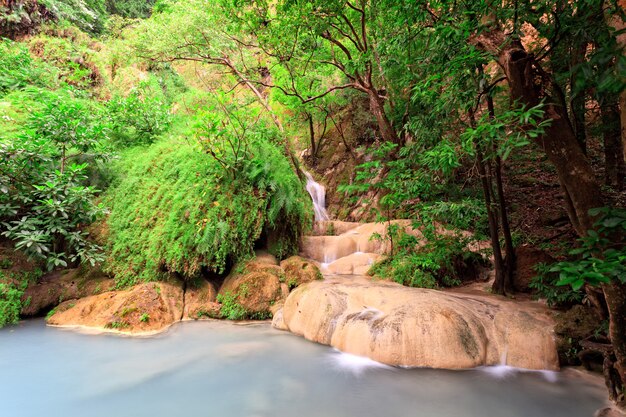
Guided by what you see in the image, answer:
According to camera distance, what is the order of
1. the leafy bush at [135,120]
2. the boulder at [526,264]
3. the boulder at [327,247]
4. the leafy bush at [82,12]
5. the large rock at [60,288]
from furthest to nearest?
1. the leafy bush at [82,12]
2. the boulder at [327,247]
3. the leafy bush at [135,120]
4. the large rock at [60,288]
5. the boulder at [526,264]

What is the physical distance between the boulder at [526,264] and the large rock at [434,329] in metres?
0.62

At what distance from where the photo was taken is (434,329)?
351 centimetres

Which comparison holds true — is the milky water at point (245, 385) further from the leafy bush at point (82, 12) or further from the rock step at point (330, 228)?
the leafy bush at point (82, 12)

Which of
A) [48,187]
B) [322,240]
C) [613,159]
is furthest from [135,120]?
[613,159]

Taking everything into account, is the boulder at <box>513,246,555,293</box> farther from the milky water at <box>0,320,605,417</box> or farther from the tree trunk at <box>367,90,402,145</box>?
the tree trunk at <box>367,90,402,145</box>

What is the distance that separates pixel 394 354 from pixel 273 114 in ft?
25.6

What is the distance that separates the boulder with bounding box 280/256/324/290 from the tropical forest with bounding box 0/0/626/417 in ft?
0.14

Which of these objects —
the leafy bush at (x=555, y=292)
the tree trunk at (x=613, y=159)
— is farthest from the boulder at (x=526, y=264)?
the tree trunk at (x=613, y=159)

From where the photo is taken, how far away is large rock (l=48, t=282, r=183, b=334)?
4.64 metres

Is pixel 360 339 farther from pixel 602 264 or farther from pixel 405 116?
pixel 405 116

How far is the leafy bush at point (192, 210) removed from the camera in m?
5.52

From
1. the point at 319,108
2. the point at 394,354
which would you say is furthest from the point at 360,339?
the point at 319,108

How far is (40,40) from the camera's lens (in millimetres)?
9961

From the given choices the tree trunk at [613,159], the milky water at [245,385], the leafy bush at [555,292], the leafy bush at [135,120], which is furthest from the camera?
the leafy bush at [135,120]
